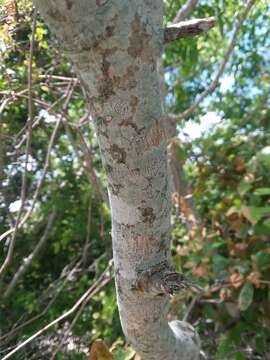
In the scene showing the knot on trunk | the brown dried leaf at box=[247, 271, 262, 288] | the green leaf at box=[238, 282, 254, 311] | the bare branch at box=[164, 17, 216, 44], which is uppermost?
the bare branch at box=[164, 17, 216, 44]

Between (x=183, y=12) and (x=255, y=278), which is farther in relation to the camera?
(x=183, y=12)

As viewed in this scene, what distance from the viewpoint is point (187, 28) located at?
727 millimetres

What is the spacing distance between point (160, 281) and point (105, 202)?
3.51 ft

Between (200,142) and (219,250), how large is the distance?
0.49 meters

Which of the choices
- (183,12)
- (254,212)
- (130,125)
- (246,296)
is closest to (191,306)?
(246,296)

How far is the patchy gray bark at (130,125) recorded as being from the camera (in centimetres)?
62

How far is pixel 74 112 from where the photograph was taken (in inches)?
89.1

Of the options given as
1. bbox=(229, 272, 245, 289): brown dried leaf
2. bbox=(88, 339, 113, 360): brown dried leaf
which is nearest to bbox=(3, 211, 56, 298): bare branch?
bbox=(88, 339, 113, 360): brown dried leaf

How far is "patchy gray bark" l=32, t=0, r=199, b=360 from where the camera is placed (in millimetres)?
615

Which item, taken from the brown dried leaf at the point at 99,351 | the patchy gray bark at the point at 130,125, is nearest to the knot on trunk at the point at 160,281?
the patchy gray bark at the point at 130,125

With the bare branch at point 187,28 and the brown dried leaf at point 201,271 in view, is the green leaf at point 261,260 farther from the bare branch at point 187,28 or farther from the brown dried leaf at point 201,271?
the bare branch at point 187,28

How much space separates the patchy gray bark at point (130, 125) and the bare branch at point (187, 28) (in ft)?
0.12

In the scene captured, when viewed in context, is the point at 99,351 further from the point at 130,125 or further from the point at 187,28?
the point at 187,28

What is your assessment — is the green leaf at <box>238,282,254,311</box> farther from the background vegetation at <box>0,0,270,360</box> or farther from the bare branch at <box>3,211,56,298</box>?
the bare branch at <box>3,211,56,298</box>
